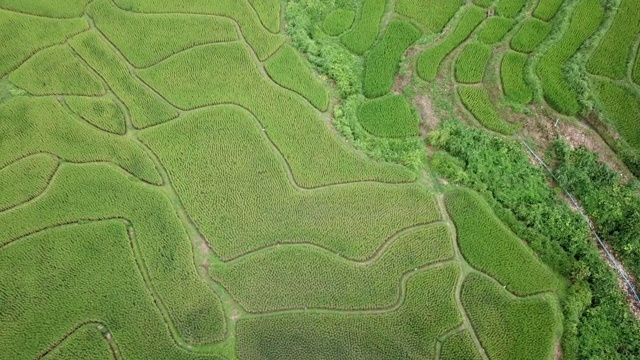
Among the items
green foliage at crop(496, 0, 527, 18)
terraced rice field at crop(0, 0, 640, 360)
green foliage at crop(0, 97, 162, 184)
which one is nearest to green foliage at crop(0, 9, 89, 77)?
terraced rice field at crop(0, 0, 640, 360)

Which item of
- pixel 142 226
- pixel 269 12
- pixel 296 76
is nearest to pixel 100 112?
pixel 142 226

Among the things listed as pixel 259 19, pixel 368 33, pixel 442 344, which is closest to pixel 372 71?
pixel 368 33

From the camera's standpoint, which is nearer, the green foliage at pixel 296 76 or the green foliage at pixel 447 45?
the green foliage at pixel 296 76

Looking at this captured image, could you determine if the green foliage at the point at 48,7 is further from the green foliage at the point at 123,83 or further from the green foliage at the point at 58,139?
the green foliage at the point at 58,139

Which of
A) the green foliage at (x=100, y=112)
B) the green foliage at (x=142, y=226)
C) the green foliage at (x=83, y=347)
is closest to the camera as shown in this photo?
the green foliage at (x=83, y=347)

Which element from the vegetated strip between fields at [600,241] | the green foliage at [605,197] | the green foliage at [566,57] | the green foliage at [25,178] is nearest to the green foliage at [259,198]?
the green foliage at [25,178]

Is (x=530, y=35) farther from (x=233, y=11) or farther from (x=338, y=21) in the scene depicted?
(x=233, y=11)

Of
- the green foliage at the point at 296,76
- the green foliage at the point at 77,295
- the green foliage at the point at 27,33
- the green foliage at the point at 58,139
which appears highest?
the green foliage at the point at 296,76
